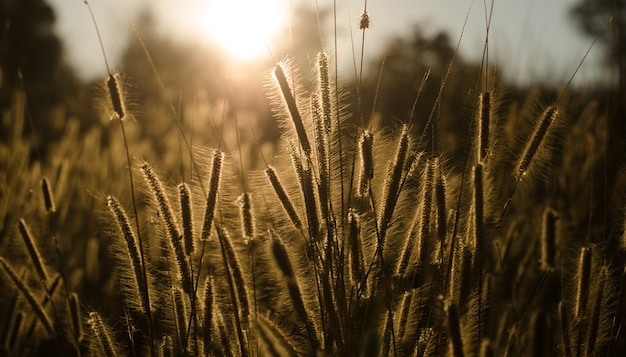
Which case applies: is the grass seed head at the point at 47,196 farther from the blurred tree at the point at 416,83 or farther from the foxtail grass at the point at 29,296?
the blurred tree at the point at 416,83

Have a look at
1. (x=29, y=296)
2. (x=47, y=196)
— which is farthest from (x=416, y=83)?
(x=29, y=296)

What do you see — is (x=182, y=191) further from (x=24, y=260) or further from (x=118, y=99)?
(x=24, y=260)

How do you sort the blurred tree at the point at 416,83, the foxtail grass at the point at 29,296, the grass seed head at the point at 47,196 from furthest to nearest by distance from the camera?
1. the blurred tree at the point at 416,83
2. the grass seed head at the point at 47,196
3. the foxtail grass at the point at 29,296

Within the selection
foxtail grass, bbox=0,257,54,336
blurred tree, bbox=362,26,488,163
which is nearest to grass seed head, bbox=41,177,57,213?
foxtail grass, bbox=0,257,54,336

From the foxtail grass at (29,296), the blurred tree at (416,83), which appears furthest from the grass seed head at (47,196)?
the blurred tree at (416,83)

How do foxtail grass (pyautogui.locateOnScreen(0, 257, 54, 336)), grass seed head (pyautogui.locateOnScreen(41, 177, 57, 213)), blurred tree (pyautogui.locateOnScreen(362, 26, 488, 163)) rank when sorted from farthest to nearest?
blurred tree (pyautogui.locateOnScreen(362, 26, 488, 163)) → grass seed head (pyautogui.locateOnScreen(41, 177, 57, 213)) → foxtail grass (pyautogui.locateOnScreen(0, 257, 54, 336))

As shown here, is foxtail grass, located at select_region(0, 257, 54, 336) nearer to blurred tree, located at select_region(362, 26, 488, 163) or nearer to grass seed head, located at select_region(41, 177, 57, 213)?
grass seed head, located at select_region(41, 177, 57, 213)

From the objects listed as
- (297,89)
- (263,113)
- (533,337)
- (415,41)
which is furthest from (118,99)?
(263,113)

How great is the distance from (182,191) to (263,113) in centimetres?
718

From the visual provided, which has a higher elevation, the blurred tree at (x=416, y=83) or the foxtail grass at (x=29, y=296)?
the blurred tree at (x=416, y=83)

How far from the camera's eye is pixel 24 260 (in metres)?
2.62

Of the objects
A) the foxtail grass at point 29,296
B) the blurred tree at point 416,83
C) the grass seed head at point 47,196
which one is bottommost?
the foxtail grass at point 29,296

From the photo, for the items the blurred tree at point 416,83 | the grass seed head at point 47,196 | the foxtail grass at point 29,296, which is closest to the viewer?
the foxtail grass at point 29,296

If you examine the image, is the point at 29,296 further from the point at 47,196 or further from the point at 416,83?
the point at 416,83
